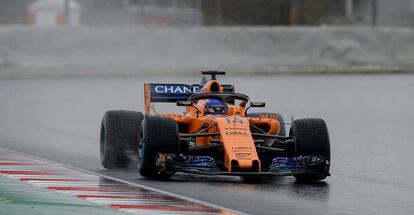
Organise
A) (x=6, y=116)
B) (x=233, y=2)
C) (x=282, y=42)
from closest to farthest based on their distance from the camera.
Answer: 1. (x=6, y=116)
2. (x=282, y=42)
3. (x=233, y=2)

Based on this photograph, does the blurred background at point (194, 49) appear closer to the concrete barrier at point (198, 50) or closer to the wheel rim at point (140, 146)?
the concrete barrier at point (198, 50)

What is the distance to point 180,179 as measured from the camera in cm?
1330

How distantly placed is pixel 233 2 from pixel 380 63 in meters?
32.7

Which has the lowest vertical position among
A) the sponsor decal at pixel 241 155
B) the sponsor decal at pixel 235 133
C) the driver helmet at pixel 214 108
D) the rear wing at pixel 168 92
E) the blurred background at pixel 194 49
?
the sponsor decal at pixel 241 155

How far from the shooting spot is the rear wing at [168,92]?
50.1ft

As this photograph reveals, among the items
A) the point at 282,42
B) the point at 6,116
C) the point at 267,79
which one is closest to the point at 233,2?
the point at 282,42

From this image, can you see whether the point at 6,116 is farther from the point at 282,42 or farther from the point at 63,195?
the point at 282,42

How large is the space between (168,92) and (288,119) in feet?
26.8

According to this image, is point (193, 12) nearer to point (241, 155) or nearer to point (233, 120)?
point (233, 120)

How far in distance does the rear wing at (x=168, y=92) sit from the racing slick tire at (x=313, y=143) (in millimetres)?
2423

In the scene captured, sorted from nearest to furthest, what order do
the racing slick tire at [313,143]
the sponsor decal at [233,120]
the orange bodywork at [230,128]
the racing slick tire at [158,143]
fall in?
the orange bodywork at [230,128], the racing slick tire at [158,143], the racing slick tire at [313,143], the sponsor decal at [233,120]

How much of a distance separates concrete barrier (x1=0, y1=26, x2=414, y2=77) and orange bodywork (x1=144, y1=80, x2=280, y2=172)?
25671mm

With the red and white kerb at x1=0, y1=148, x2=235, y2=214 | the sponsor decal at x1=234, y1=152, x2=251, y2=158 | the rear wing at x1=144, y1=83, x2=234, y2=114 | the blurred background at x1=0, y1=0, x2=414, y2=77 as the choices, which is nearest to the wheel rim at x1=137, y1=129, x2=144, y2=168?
the red and white kerb at x1=0, y1=148, x2=235, y2=214

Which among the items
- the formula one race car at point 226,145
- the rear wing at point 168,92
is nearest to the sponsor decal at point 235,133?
the formula one race car at point 226,145
